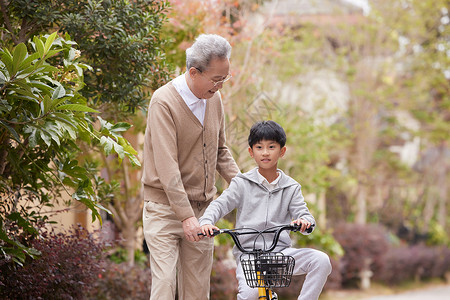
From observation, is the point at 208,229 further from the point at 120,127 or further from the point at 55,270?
the point at 55,270

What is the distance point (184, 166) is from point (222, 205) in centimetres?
48

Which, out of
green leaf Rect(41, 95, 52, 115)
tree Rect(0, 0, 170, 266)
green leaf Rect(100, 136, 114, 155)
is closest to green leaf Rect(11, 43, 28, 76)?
green leaf Rect(41, 95, 52, 115)

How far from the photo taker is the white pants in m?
3.80

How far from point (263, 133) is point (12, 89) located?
1.72 m

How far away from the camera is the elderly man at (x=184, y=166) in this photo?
13.3 feet

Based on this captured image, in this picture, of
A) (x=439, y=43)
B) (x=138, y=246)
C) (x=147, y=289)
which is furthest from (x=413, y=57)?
(x=147, y=289)

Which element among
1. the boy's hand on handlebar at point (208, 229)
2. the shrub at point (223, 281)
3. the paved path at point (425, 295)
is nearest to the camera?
the boy's hand on handlebar at point (208, 229)

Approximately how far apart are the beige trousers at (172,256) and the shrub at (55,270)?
4.48 feet

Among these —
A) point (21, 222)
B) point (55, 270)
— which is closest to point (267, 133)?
point (21, 222)

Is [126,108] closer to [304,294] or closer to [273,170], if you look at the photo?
[273,170]

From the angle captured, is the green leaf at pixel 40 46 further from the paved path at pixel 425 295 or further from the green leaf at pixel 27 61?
the paved path at pixel 425 295

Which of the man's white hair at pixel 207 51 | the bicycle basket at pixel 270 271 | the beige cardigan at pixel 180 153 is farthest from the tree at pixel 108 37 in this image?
the bicycle basket at pixel 270 271

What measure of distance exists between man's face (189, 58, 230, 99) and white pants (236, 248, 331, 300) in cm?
116

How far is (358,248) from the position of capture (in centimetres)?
1374
